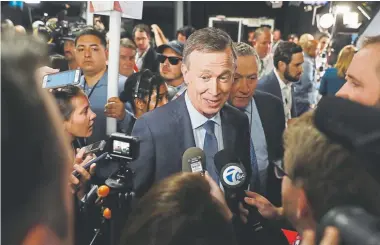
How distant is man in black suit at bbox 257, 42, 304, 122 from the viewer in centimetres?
116

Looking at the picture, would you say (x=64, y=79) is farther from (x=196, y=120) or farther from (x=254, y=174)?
(x=254, y=174)

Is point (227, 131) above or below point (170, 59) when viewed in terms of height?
below

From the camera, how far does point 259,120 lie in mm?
1081

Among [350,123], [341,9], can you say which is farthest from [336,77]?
[341,9]

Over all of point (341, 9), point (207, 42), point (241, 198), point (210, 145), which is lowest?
point (241, 198)

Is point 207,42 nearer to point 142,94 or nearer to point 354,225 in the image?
point 142,94

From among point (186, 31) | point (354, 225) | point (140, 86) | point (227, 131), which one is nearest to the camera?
point (354, 225)

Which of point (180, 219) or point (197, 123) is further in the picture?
point (197, 123)

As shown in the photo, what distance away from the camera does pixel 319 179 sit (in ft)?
2.25

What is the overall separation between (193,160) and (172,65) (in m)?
0.39

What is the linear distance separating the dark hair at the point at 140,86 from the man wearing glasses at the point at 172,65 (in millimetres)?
42

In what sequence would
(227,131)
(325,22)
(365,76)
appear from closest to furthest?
(365,76)
(227,131)
(325,22)

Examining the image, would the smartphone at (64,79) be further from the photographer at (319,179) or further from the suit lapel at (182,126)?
the photographer at (319,179)

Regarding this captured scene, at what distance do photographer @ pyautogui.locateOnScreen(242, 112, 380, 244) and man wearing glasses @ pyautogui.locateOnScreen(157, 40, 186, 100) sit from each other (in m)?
0.41
